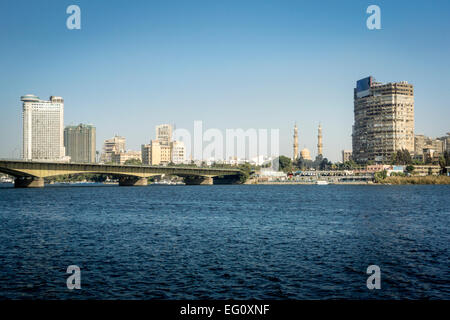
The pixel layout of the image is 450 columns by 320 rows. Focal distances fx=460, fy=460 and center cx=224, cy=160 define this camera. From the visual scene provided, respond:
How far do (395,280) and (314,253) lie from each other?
891 centimetres

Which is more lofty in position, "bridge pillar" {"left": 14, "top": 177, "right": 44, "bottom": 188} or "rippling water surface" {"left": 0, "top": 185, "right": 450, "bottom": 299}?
"bridge pillar" {"left": 14, "top": 177, "right": 44, "bottom": 188}

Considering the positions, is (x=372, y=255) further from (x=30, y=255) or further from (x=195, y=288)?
(x=30, y=255)

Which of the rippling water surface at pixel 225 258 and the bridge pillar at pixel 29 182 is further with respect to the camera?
the bridge pillar at pixel 29 182

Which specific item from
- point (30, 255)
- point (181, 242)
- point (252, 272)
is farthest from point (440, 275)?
point (30, 255)

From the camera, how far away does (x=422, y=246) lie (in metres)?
39.5

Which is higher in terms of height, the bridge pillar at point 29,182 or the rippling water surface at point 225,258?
the bridge pillar at point 29,182

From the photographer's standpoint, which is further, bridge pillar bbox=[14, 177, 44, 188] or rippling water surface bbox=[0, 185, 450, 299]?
bridge pillar bbox=[14, 177, 44, 188]

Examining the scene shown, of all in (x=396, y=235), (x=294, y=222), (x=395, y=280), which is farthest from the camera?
(x=294, y=222)

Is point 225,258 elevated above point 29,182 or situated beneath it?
situated beneath

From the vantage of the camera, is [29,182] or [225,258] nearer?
[225,258]
